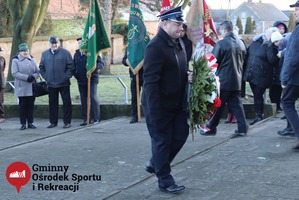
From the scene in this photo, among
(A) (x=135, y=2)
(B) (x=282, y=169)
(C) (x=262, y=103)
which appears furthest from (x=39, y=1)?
(B) (x=282, y=169)

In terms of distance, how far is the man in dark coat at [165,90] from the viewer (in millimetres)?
6195

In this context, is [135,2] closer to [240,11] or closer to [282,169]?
[282,169]

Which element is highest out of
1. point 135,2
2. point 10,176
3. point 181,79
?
point 135,2

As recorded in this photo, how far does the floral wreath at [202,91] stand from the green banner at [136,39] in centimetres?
568

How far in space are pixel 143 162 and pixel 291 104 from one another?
2.31 meters

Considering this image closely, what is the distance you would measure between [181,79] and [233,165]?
1705 mm

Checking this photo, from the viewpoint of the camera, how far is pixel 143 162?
7957mm

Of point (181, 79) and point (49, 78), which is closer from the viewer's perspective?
point (181, 79)

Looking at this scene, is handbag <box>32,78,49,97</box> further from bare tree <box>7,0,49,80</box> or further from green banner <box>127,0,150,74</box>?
bare tree <box>7,0,49,80</box>

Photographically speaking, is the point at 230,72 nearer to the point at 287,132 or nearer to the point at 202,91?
the point at 287,132

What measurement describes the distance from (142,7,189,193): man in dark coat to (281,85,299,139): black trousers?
2369 millimetres

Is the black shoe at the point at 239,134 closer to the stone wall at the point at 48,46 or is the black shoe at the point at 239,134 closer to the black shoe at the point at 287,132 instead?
the black shoe at the point at 287,132

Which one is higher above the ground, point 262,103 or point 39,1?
point 39,1

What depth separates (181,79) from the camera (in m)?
6.39
